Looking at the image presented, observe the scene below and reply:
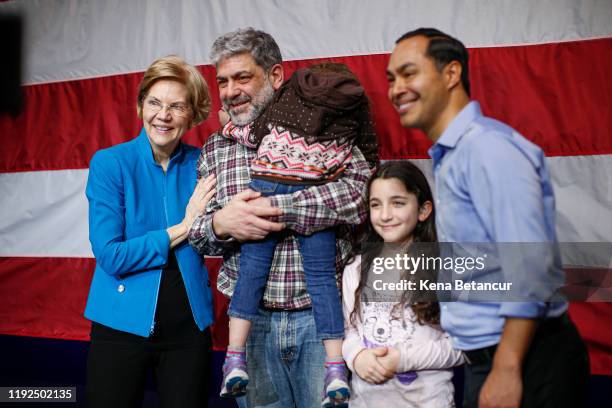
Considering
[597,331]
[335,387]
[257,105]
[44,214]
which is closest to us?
[335,387]

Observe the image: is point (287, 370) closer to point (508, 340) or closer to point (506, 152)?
point (508, 340)

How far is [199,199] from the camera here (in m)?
1.78

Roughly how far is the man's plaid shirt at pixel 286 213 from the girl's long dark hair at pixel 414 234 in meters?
0.06

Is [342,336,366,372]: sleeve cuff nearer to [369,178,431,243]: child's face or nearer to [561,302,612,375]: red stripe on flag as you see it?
[369,178,431,243]: child's face

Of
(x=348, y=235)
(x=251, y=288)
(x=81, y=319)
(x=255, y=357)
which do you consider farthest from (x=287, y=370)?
(x=81, y=319)

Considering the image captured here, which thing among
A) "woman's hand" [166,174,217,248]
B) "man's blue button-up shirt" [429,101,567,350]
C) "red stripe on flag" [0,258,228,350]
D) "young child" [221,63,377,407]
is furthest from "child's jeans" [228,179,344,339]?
"red stripe on flag" [0,258,228,350]

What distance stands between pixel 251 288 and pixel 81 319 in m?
1.52

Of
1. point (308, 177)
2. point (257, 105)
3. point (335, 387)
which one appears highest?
point (257, 105)

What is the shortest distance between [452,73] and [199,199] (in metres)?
0.81

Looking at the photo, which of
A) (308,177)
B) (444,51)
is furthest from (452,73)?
(308,177)

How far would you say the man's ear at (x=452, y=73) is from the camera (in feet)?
4.47

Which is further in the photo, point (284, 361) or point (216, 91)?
point (216, 91)

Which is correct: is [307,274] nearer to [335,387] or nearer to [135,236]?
[335,387]

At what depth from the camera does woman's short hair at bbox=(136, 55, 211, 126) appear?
1847 mm
